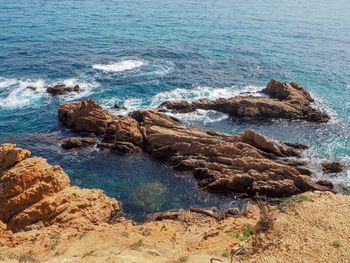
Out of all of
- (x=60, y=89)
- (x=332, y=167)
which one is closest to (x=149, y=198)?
(x=332, y=167)

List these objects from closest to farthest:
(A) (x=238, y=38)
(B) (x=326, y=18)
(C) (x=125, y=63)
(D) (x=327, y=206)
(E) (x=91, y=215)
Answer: (D) (x=327, y=206), (E) (x=91, y=215), (C) (x=125, y=63), (A) (x=238, y=38), (B) (x=326, y=18)

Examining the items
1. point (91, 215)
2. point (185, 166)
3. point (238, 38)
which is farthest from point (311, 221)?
point (238, 38)

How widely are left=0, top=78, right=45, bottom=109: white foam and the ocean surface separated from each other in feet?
0.51

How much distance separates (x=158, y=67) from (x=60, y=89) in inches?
773

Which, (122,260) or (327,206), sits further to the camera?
(327,206)

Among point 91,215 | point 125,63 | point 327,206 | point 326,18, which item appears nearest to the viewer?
point 327,206

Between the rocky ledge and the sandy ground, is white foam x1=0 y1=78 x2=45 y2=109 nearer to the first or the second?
the rocky ledge

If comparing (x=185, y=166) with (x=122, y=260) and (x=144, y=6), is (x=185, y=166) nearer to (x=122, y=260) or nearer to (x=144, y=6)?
(x=122, y=260)

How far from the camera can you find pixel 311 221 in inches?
1093

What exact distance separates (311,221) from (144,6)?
104m

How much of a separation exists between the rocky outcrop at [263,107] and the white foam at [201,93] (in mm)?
3124

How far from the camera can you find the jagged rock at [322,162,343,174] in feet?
159

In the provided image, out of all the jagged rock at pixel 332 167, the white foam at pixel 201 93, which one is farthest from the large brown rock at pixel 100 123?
the jagged rock at pixel 332 167

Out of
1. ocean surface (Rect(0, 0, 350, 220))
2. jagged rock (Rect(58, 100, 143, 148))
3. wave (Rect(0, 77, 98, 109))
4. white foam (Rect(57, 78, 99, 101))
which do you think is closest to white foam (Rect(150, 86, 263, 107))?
ocean surface (Rect(0, 0, 350, 220))
